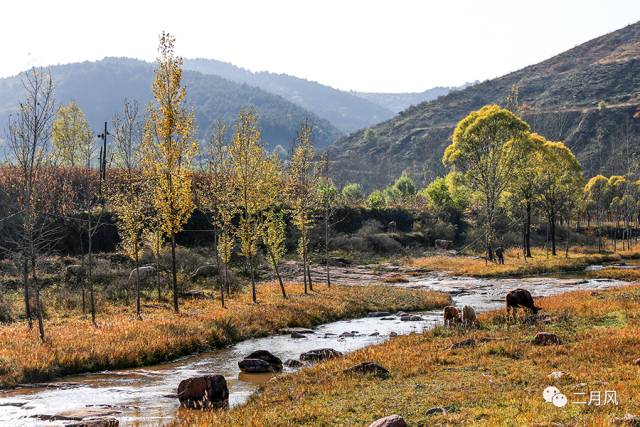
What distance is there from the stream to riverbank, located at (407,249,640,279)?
23.3 m

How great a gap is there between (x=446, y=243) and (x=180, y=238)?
41600 millimetres

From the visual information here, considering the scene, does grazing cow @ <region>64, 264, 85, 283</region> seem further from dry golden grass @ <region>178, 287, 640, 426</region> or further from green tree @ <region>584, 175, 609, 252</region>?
green tree @ <region>584, 175, 609, 252</region>

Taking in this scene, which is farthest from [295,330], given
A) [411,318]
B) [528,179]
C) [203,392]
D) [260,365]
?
[528,179]

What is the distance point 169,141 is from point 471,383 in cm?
2266

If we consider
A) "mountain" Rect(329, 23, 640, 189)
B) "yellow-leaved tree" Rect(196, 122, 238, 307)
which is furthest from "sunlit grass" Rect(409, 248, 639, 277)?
"mountain" Rect(329, 23, 640, 189)

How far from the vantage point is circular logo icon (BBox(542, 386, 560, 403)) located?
11.9 metres

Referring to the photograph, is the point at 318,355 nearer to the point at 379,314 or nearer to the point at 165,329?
the point at 165,329

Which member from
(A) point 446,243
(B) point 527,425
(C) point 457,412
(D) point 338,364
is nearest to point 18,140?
(D) point 338,364

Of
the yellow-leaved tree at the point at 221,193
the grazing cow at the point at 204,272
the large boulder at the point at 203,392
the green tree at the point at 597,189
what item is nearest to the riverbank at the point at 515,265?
the green tree at the point at 597,189

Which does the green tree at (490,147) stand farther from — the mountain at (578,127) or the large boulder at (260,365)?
the mountain at (578,127)

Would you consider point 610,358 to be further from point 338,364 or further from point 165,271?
point 165,271

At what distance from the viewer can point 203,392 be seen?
643 inches

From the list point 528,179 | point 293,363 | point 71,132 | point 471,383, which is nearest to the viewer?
point 471,383

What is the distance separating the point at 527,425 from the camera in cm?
998
